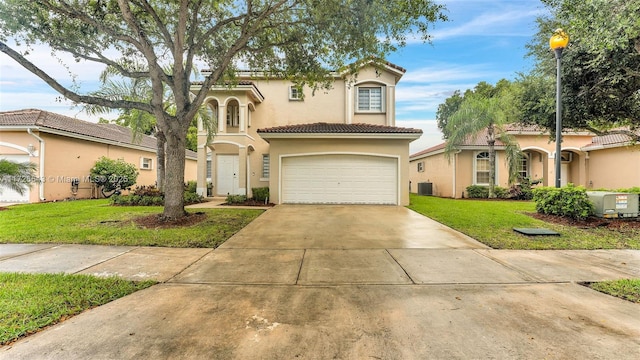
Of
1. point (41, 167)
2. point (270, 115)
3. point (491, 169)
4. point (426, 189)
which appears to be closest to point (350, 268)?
point (270, 115)

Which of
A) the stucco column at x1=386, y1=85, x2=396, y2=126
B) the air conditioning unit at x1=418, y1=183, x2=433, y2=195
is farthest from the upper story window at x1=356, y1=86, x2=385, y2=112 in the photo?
the air conditioning unit at x1=418, y1=183, x2=433, y2=195

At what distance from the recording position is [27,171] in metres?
10.9

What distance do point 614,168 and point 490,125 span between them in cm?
824

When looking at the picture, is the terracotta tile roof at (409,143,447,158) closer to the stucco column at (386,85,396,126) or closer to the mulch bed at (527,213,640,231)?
the stucco column at (386,85,396,126)

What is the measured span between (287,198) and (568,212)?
10.3m

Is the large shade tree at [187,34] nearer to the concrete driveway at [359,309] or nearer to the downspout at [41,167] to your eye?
Answer: the concrete driveway at [359,309]

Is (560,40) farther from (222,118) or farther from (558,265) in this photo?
(222,118)

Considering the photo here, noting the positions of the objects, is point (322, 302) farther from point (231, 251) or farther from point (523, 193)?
point (523, 193)

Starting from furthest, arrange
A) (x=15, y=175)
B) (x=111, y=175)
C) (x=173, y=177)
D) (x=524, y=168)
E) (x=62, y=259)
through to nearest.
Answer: (x=524, y=168) < (x=111, y=175) < (x=15, y=175) < (x=173, y=177) < (x=62, y=259)

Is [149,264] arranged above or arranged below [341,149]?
below

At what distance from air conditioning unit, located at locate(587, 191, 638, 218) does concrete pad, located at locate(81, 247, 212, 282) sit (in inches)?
437

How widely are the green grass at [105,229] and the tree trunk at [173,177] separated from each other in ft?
2.88

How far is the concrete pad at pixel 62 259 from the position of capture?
4.52 metres

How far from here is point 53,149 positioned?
13.7 m
